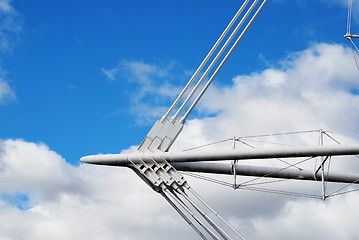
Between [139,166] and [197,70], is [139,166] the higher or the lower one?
the lower one

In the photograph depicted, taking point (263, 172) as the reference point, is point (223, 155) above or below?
below

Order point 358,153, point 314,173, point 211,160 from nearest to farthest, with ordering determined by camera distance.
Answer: point 358,153, point 211,160, point 314,173

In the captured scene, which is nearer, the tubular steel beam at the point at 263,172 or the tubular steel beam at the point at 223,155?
the tubular steel beam at the point at 223,155

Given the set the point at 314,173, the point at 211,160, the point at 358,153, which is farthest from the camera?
the point at 314,173

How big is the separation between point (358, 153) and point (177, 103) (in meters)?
8.54

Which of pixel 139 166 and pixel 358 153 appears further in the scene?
pixel 139 166

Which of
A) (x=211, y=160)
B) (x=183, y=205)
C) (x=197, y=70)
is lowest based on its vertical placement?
(x=183, y=205)

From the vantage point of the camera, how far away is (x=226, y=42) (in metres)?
29.4

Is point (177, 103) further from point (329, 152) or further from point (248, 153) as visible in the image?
point (329, 152)

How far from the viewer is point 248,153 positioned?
25531 millimetres

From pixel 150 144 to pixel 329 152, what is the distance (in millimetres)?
7877

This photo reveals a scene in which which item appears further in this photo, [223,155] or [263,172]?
[263,172]

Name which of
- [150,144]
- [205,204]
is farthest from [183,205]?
[150,144]

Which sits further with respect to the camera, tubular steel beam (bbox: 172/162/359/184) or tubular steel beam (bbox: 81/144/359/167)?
tubular steel beam (bbox: 172/162/359/184)
